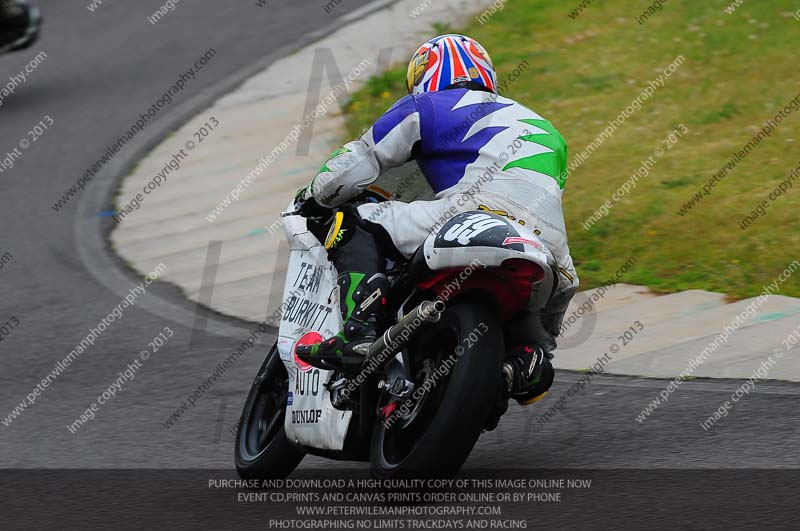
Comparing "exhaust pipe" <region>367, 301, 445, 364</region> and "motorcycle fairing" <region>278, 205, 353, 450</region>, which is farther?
"motorcycle fairing" <region>278, 205, 353, 450</region>

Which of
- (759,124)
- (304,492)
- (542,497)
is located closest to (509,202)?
(542,497)

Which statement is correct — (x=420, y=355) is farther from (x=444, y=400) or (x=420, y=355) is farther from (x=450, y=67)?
(x=450, y=67)

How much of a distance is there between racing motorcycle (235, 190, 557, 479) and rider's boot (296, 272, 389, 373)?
3.0 inches

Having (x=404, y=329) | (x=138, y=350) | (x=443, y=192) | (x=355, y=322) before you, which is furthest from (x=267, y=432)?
(x=138, y=350)

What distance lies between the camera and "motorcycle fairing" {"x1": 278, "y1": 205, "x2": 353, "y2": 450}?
5.16 m

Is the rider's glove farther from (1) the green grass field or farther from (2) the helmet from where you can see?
(1) the green grass field

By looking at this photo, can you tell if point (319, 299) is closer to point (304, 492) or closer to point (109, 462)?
point (304, 492)

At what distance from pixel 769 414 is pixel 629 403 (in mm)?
715

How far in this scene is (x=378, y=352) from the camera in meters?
4.83

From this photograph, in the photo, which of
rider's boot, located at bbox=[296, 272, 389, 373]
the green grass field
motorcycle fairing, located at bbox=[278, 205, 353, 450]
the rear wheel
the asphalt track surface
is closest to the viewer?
rider's boot, located at bbox=[296, 272, 389, 373]

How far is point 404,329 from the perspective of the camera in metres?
4.77

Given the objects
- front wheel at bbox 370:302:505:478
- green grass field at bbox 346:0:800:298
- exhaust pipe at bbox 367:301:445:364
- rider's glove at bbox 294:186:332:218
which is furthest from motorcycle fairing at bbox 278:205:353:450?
green grass field at bbox 346:0:800:298

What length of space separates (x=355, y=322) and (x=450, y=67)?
1.18 meters

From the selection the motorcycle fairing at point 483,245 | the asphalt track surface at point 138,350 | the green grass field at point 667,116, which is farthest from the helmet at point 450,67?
the green grass field at point 667,116
